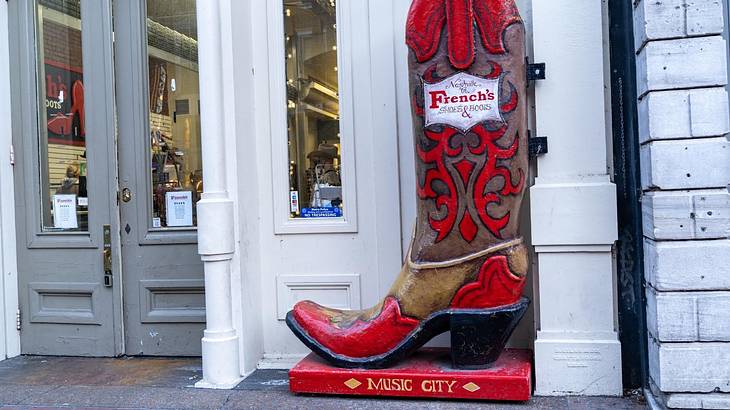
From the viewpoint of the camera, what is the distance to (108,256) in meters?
5.12

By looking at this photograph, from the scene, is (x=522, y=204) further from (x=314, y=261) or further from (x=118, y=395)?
(x=118, y=395)

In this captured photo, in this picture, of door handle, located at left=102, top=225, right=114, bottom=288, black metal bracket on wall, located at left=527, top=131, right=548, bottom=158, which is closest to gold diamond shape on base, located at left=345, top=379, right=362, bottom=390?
black metal bracket on wall, located at left=527, top=131, right=548, bottom=158

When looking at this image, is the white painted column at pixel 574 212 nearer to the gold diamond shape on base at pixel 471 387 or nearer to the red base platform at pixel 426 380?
the red base platform at pixel 426 380

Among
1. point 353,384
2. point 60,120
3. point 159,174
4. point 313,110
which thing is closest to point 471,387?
point 353,384

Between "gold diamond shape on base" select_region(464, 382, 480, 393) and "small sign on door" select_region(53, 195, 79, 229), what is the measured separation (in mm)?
3271

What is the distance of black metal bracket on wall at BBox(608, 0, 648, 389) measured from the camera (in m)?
3.83

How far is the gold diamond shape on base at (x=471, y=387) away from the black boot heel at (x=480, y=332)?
12 centimetres

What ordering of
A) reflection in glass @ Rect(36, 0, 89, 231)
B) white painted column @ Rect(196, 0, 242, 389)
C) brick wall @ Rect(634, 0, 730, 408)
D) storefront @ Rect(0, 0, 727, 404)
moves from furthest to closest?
1. reflection in glass @ Rect(36, 0, 89, 231)
2. white painted column @ Rect(196, 0, 242, 389)
3. storefront @ Rect(0, 0, 727, 404)
4. brick wall @ Rect(634, 0, 730, 408)

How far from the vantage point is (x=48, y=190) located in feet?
17.6

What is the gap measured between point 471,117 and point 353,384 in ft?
5.28

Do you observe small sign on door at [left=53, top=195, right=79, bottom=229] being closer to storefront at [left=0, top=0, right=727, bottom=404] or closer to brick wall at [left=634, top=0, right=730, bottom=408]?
storefront at [left=0, top=0, right=727, bottom=404]

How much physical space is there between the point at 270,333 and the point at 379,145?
1479mm

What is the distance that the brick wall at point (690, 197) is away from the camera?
3377mm

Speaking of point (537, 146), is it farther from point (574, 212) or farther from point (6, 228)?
point (6, 228)
